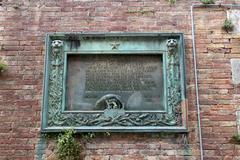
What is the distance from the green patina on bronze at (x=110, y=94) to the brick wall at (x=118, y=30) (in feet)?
0.53

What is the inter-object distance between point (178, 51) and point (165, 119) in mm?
1138

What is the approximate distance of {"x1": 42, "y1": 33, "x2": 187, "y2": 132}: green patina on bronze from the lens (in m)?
6.14

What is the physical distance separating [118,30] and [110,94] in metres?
1.13

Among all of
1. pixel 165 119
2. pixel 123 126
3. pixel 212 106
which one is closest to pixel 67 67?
pixel 123 126

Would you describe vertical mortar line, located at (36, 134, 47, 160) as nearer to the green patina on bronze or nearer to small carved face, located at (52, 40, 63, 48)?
the green patina on bronze

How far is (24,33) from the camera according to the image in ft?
22.3

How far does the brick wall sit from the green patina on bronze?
162 millimetres

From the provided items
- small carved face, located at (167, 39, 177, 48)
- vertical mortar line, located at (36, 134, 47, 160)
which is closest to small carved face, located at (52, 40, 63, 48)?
vertical mortar line, located at (36, 134, 47, 160)

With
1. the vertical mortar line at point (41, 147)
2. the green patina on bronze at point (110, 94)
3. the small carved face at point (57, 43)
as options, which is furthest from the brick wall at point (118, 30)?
the small carved face at point (57, 43)

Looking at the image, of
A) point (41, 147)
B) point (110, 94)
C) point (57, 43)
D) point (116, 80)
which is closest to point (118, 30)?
point (116, 80)

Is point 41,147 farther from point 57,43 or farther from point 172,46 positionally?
point 172,46

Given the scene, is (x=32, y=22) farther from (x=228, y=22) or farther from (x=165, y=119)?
(x=228, y=22)

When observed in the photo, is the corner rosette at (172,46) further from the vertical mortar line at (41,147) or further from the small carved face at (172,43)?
the vertical mortar line at (41,147)

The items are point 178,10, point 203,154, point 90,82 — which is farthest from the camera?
point 178,10
